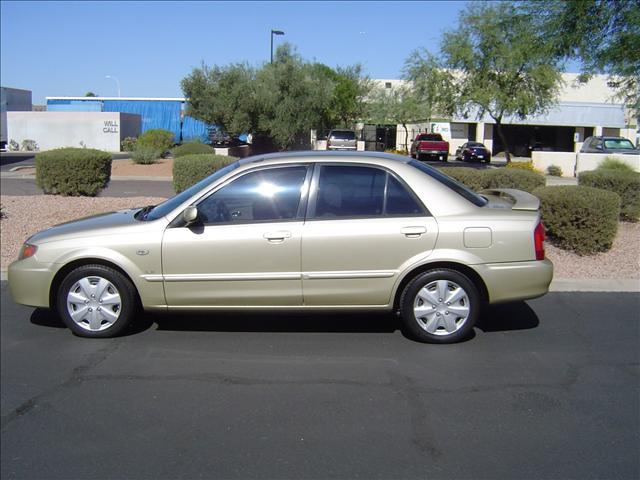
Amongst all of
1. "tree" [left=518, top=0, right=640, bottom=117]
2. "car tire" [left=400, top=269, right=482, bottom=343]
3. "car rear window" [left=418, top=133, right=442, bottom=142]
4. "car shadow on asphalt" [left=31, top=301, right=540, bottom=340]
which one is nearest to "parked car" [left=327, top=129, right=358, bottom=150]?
"car rear window" [left=418, top=133, right=442, bottom=142]

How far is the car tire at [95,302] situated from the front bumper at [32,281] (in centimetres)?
15

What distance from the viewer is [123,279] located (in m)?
→ 5.98

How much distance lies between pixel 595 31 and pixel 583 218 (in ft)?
15.5

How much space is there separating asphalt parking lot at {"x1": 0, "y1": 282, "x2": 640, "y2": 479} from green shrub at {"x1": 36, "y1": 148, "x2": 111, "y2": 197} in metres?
6.61

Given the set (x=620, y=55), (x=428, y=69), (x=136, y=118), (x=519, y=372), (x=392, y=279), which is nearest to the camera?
(x=519, y=372)

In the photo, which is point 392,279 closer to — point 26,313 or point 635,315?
point 635,315

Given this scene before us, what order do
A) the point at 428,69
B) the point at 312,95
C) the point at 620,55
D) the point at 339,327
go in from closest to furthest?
the point at 339,327
the point at 620,55
the point at 428,69
the point at 312,95

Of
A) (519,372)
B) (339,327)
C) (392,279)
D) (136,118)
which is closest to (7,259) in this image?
(339,327)

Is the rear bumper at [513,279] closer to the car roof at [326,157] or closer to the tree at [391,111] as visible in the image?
the car roof at [326,157]

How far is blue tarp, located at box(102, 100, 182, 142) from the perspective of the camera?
5756cm

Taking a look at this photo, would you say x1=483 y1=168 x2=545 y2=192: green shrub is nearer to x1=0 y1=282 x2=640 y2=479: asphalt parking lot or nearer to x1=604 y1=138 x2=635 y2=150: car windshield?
x1=0 y1=282 x2=640 y2=479: asphalt parking lot

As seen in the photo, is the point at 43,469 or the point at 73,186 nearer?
the point at 43,469

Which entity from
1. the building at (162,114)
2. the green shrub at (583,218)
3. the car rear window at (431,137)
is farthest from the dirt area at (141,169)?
the building at (162,114)

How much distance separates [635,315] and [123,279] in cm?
518
